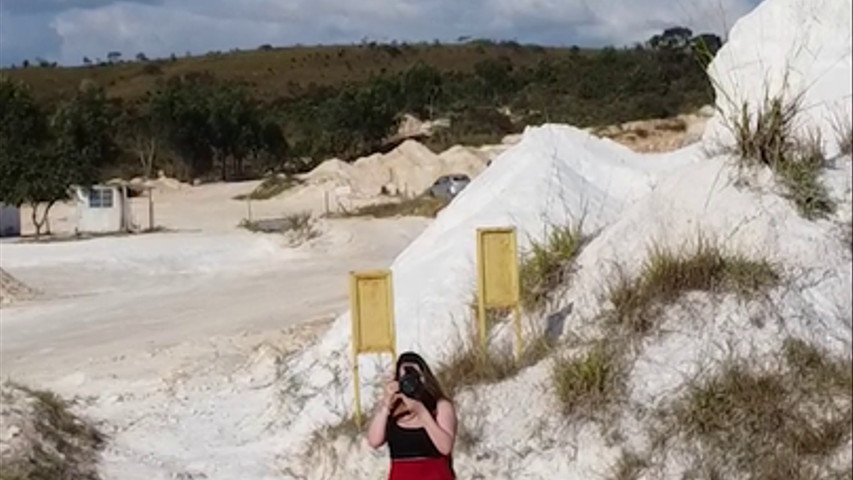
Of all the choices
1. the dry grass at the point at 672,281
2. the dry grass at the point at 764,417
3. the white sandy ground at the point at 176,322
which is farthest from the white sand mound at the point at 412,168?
the dry grass at the point at 764,417

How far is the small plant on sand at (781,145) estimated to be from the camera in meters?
7.29

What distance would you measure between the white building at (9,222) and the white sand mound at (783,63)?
110 ft

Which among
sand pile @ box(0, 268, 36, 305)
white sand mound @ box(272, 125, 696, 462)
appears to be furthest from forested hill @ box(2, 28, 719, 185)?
white sand mound @ box(272, 125, 696, 462)

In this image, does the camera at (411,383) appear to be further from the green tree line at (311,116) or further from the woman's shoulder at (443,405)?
the green tree line at (311,116)

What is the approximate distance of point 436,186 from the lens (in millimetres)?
46562

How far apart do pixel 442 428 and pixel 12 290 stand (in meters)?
19.5

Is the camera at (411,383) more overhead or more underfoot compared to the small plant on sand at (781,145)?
more underfoot

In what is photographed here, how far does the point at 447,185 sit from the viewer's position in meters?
45.8

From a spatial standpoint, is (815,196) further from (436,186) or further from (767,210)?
(436,186)

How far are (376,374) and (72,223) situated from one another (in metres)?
34.5

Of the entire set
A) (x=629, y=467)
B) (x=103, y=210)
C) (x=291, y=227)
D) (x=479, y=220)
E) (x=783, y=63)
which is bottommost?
(x=291, y=227)

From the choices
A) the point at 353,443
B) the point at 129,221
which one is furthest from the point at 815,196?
the point at 129,221

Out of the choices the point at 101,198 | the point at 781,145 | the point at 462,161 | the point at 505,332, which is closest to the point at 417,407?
the point at 781,145

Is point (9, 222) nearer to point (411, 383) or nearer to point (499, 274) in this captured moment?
point (499, 274)
